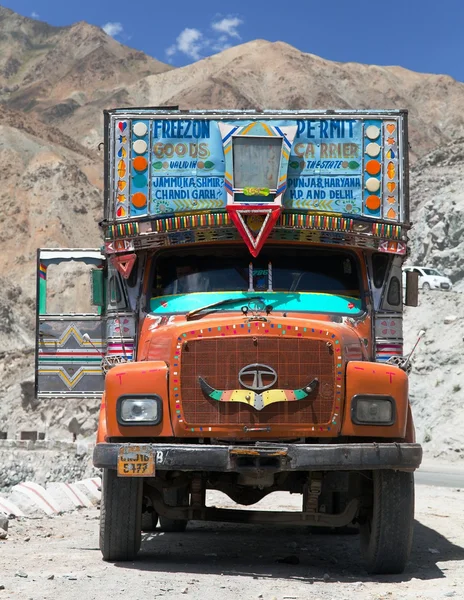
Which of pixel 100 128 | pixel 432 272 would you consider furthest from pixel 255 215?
pixel 100 128

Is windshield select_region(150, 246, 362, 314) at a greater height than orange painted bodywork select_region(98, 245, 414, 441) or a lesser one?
greater

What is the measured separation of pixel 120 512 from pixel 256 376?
1.56m

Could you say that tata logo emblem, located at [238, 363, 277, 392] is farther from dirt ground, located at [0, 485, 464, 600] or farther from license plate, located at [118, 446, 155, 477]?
dirt ground, located at [0, 485, 464, 600]

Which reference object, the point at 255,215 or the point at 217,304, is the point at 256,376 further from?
the point at 255,215

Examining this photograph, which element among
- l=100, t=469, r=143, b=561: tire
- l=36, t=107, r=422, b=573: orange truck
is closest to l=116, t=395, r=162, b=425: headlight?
l=36, t=107, r=422, b=573: orange truck

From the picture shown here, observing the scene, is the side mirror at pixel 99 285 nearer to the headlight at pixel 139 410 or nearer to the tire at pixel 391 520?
the headlight at pixel 139 410

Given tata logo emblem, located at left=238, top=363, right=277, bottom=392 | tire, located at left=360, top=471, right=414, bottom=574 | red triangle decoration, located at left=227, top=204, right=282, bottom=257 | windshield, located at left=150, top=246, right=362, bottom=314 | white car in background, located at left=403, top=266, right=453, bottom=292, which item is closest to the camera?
tata logo emblem, located at left=238, top=363, right=277, bottom=392

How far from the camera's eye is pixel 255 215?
8.55m

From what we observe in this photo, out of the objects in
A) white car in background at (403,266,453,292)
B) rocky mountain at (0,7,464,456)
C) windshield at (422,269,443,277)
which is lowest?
white car in background at (403,266,453,292)

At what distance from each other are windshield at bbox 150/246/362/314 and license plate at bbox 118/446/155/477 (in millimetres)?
1625

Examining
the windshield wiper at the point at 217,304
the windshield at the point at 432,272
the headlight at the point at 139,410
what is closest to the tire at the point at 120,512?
the headlight at the point at 139,410

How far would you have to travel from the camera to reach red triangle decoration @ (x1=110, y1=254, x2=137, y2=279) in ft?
29.1

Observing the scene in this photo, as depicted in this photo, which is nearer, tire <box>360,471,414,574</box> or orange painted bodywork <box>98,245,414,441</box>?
orange painted bodywork <box>98,245,414,441</box>

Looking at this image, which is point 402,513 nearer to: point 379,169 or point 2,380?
point 379,169
